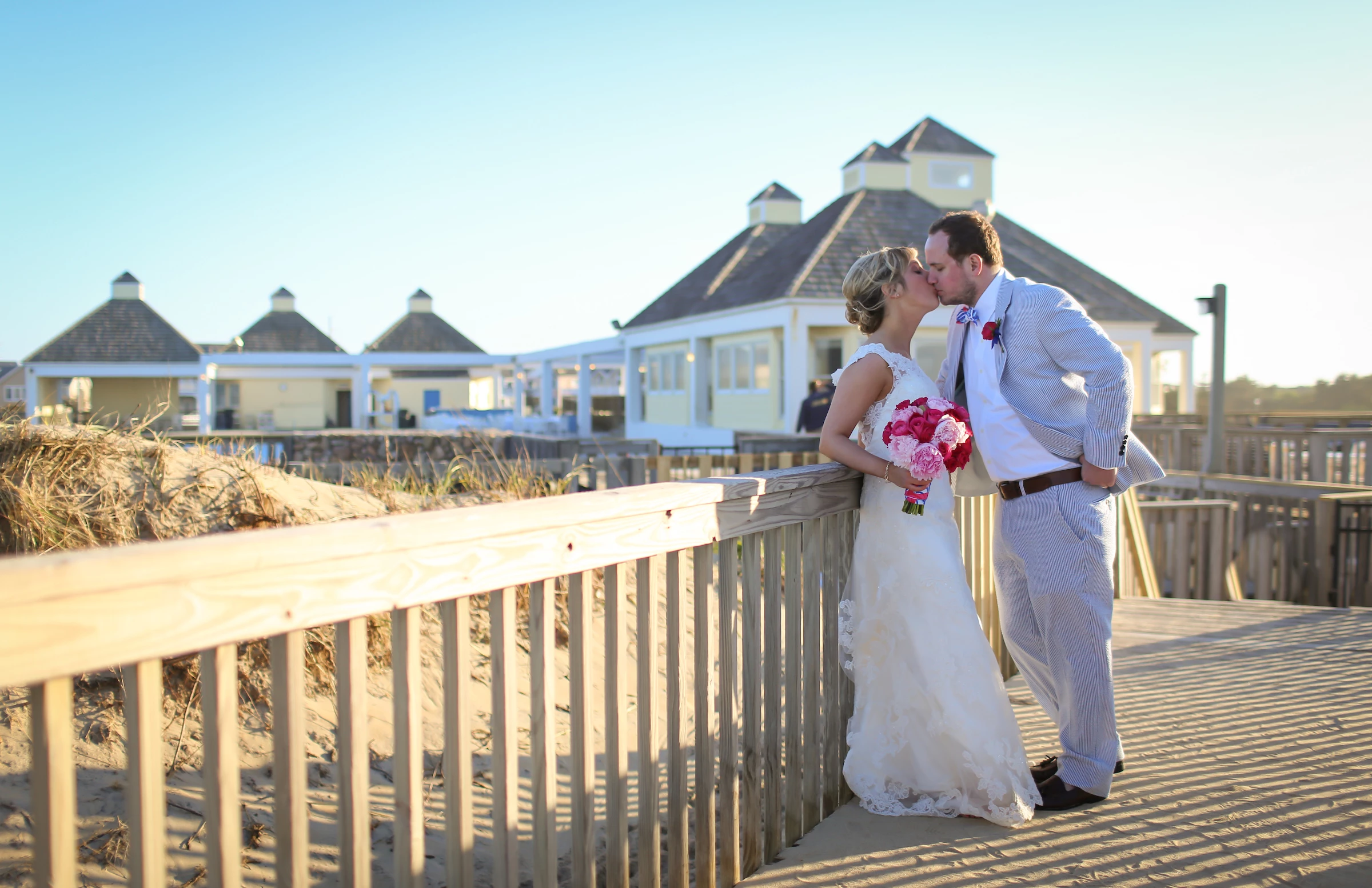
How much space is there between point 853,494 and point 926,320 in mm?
16769

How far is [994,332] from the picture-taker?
11.6 ft

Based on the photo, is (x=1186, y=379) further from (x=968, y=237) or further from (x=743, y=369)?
(x=968, y=237)

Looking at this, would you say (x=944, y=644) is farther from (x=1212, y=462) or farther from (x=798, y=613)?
(x=1212, y=462)

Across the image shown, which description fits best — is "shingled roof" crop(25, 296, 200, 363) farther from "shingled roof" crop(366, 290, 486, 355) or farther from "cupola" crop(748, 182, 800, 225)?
"cupola" crop(748, 182, 800, 225)

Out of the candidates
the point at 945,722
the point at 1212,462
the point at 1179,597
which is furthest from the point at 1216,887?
the point at 1212,462

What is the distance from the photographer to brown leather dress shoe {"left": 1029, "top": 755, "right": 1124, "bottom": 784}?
3607 mm

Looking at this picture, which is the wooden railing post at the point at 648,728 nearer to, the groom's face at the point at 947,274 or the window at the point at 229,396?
the groom's face at the point at 947,274

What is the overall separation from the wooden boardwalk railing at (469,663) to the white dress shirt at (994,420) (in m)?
0.53

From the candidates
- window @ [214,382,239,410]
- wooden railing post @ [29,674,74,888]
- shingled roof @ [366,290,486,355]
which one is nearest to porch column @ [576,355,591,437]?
shingled roof @ [366,290,486,355]

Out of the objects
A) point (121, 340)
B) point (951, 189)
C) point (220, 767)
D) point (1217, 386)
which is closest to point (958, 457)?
point (220, 767)

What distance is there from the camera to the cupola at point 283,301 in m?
50.6

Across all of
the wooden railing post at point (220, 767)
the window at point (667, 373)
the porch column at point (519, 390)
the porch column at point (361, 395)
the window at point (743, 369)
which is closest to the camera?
the wooden railing post at point (220, 767)

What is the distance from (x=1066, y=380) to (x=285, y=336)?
4913 cm

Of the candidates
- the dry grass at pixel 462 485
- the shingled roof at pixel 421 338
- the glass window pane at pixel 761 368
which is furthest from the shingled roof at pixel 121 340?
the dry grass at pixel 462 485
